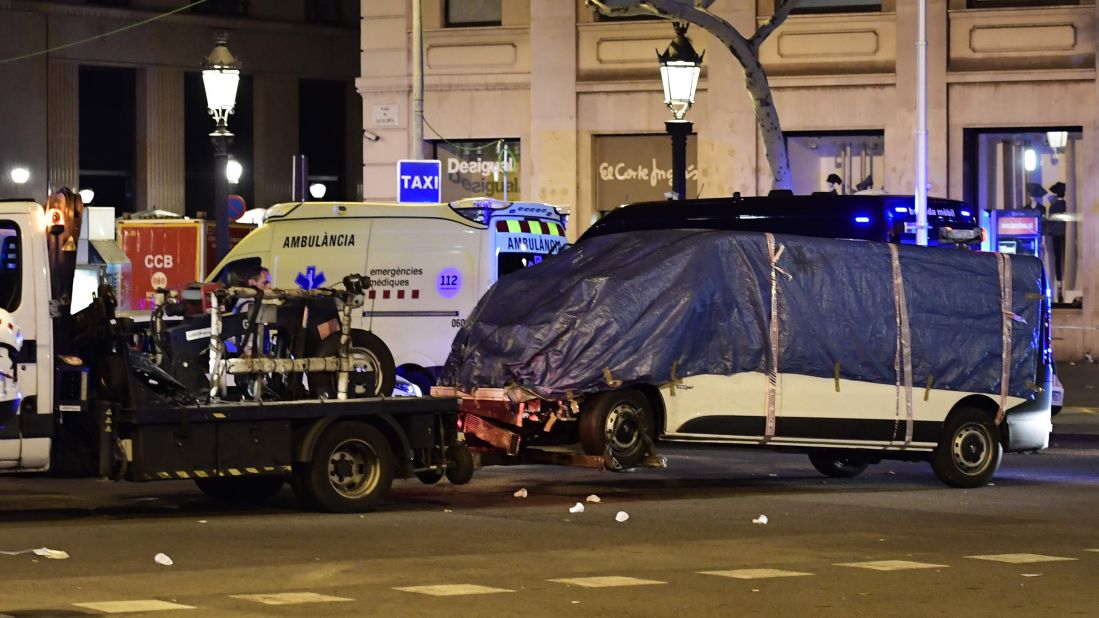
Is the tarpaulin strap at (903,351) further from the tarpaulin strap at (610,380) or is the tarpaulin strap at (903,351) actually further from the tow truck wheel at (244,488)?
the tow truck wheel at (244,488)

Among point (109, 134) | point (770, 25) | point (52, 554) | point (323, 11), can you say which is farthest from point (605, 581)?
point (323, 11)

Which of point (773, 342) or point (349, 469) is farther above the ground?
point (773, 342)

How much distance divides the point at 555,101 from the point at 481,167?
183cm

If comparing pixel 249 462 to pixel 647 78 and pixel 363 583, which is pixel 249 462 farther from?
pixel 647 78

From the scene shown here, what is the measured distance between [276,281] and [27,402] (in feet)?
28.4

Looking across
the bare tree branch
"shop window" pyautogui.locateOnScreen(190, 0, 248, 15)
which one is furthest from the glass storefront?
"shop window" pyautogui.locateOnScreen(190, 0, 248, 15)

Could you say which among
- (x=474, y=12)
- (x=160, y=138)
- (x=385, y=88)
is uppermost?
(x=474, y=12)

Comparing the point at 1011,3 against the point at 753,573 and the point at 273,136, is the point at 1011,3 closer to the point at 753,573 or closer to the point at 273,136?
the point at 753,573

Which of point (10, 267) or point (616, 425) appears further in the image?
point (616, 425)

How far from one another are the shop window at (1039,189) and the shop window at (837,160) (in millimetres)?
1468

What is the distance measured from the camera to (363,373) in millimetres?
14961

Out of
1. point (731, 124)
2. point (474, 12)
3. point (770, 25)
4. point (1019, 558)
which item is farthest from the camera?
point (474, 12)

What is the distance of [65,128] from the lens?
4972 cm

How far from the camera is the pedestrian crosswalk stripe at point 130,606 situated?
9820 mm
